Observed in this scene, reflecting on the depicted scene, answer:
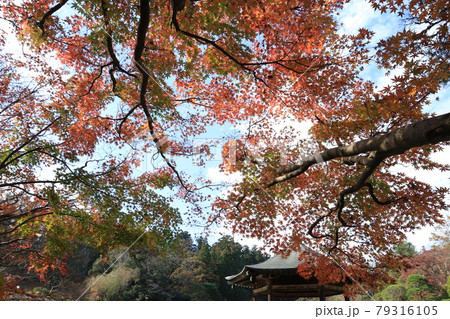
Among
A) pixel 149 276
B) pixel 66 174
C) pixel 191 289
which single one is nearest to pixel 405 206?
pixel 66 174

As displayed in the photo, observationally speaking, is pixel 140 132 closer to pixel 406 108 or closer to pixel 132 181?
pixel 132 181

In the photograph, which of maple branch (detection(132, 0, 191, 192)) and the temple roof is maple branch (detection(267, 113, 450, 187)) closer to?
maple branch (detection(132, 0, 191, 192))

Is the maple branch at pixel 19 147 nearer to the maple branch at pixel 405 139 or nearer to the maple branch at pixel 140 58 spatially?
the maple branch at pixel 140 58

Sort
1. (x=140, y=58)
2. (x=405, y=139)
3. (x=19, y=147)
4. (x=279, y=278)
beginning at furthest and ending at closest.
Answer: (x=279, y=278), (x=19, y=147), (x=140, y=58), (x=405, y=139)

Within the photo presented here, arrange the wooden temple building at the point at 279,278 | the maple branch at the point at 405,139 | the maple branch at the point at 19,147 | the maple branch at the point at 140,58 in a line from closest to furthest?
the maple branch at the point at 405,139, the maple branch at the point at 140,58, the maple branch at the point at 19,147, the wooden temple building at the point at 279,278

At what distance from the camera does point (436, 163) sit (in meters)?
6.41

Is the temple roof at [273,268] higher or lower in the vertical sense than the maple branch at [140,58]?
lower

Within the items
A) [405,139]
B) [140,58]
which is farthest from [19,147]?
[405,139]

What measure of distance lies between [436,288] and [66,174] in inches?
830

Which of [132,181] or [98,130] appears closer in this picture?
[132,181]

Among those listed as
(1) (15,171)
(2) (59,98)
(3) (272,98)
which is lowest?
(1) (15,171)

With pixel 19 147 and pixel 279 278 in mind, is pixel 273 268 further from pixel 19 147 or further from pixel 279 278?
pixel 19 147

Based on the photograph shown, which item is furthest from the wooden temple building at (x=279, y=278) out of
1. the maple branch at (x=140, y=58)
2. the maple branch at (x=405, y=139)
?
the maple branch at (x=405, y=139)

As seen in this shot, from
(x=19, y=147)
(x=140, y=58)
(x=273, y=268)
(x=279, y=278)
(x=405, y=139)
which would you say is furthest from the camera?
(x=279, y=278)
